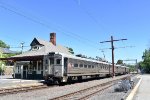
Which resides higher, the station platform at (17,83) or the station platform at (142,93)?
the station platform at (17,83)

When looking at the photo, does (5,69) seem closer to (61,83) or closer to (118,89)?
(61,83)

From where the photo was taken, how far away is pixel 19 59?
45000 millimetres

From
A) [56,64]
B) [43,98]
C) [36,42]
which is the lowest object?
[43,98]

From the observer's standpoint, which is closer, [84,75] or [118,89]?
[118,89]

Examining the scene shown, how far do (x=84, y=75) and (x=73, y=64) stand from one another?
531 centimetres

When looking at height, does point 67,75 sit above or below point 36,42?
below

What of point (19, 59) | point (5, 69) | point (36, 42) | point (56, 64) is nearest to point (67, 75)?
point (56, 64)

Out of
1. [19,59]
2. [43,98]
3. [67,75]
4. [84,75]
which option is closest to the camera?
[43,98]

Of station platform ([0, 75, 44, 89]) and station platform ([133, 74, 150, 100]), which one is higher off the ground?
station platform ([0, 75, 44, 89])

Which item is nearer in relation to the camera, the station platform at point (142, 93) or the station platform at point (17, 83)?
the station platform at point (142, 93)

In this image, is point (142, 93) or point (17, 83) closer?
point (142, 93)

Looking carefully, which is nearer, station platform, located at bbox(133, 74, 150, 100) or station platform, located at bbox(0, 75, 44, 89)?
station platform, located at bbox(133, 74, 150, 100)

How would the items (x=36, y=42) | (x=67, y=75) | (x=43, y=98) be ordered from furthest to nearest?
(x=36, y=42) < (x=67, y=75) < (x=43, y=98)

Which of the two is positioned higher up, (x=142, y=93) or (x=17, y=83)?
(x=17, y=83)
